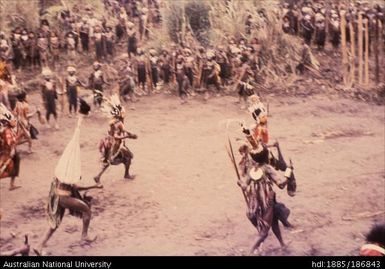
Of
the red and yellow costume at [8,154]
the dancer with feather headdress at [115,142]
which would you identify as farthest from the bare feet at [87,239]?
the red and yellow costume at [8,154]

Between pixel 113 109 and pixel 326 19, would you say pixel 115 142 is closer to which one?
pixel 113 109

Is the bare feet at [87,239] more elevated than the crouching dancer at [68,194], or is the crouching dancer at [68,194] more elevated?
the crouching dancer at [68,194]

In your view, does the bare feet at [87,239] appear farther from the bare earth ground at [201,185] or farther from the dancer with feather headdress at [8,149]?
the dancer with feather headdress at [8,149]

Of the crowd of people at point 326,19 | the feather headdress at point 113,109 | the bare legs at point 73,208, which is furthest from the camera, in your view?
the crowd of people at point 326,19

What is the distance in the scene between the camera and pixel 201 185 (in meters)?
5.40

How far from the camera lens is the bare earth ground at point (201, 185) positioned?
4.73 metres

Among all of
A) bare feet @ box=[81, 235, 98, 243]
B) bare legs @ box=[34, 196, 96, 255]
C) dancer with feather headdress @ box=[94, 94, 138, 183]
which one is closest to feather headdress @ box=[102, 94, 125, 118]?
dancer with feather headdress @ box=[94, 94, 138, 183]

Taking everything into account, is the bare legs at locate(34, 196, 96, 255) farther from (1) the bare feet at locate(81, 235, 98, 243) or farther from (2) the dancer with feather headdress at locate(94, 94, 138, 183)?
(2) the dancer with feather headdress at locate(94, 94, 138, 183)

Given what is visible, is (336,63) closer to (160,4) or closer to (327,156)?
(327,156)

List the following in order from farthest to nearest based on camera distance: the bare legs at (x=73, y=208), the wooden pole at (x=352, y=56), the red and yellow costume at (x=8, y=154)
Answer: the wooden pole at (x=352, y=56)
the red and yellow costume at (x=8, y=154)
the bare legs at (x=73, y=208)

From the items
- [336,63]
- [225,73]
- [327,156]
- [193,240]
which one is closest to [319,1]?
[336,63]

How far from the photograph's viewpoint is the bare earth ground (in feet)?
15.5

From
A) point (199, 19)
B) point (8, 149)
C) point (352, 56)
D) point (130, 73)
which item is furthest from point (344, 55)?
point (8, 149)
